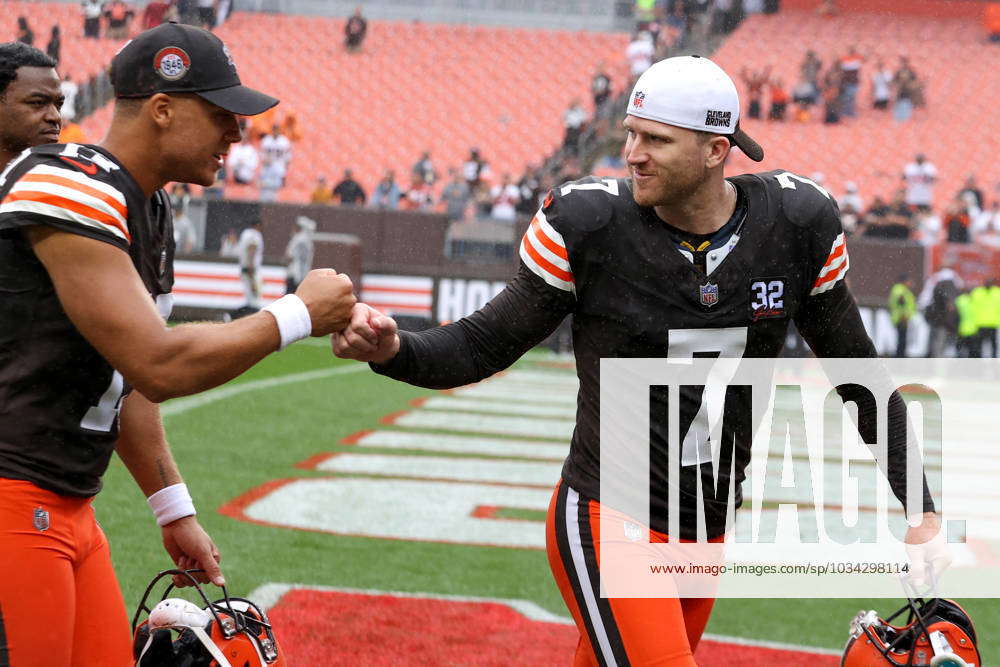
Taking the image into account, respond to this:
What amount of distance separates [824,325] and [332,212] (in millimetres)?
18358

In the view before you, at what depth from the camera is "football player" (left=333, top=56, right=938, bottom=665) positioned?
10.8ft

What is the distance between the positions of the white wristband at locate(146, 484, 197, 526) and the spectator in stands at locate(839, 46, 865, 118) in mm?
27141

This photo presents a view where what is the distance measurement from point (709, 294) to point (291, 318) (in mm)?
1101

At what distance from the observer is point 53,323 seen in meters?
2.76

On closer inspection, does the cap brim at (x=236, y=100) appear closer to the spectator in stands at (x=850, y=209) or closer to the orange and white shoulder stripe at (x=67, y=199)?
the orange and white shoulder stripe at (x=67, y=199)

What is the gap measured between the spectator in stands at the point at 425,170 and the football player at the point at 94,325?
2233 centimetres

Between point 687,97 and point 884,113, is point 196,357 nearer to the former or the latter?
point 687,97

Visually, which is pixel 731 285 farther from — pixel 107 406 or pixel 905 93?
pixel 905 93

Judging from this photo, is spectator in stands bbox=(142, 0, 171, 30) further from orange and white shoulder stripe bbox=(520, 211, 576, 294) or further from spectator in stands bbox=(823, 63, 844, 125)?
orange and white shoulder stripe bbox=(520, 211, 576, 294)

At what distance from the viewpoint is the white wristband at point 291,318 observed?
2.86 m

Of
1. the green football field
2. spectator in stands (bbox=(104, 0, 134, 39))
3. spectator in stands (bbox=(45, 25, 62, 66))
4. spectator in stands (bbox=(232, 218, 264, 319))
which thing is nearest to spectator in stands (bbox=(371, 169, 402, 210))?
spectator in stands (bbox=(232, 218, 264, 319))

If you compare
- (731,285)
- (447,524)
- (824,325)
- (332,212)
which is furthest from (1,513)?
(332,212)

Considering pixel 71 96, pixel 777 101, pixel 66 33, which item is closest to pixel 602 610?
pixel 71 96

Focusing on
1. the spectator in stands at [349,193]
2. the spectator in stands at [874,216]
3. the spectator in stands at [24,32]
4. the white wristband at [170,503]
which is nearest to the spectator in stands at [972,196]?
the spectator in stands at [874,216]
